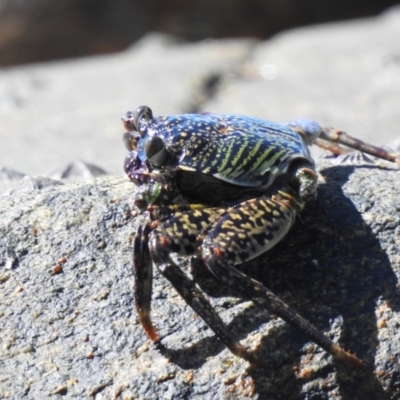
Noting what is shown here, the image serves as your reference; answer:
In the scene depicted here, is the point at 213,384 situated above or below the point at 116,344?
below

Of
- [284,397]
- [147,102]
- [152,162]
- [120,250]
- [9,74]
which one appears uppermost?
[9,74]

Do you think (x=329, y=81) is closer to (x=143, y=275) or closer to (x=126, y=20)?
(x=143, y=275)

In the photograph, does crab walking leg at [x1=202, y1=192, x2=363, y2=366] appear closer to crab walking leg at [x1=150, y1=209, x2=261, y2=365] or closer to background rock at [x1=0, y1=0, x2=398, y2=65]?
crab walking leg at [x1=150, y1=209, x2=261, y2=365]

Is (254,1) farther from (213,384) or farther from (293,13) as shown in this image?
(213,384)

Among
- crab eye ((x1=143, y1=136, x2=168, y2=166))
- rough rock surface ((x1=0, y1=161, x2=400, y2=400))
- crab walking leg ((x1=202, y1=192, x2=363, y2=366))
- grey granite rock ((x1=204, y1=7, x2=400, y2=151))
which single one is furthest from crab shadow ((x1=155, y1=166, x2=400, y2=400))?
grey granite rock ((x1=204, y1=7, x2=400, y2=151))

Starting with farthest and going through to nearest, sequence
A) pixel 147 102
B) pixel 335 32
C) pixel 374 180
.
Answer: pixel 335 32 < pixel 147 102 < pixel 374 180

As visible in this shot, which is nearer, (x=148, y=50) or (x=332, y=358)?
(x=332, y=358)

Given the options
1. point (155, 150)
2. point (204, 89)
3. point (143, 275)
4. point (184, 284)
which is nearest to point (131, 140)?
point (155, 150)

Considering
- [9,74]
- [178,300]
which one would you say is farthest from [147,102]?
[178,300]
